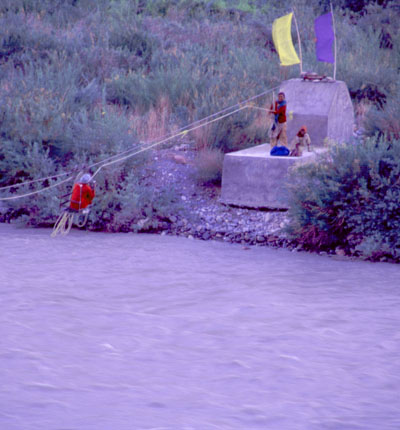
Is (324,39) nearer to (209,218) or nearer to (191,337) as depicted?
(209,218)

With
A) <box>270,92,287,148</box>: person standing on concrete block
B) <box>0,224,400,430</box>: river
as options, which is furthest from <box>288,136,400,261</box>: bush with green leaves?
<box>270,92,287,148</box>: person standing on concrete block

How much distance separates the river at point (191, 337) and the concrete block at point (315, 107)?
3.02 metres

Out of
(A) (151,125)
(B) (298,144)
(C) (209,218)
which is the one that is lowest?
(C) (209,218)

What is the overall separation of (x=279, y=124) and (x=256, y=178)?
99 cm

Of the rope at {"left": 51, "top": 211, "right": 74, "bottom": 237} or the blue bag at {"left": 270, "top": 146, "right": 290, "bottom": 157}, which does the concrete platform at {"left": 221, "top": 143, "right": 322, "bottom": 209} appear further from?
the rope at {"left": 51, "top": 211, "right": 74, "bottom": 237}

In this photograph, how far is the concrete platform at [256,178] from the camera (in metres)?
11.6

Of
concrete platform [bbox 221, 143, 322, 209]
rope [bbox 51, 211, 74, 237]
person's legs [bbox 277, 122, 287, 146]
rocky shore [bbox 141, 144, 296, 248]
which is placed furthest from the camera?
person's legs [bbox 277, 122, 287, 146]

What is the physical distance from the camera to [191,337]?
24.3 ft

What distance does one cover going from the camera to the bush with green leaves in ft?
33.3

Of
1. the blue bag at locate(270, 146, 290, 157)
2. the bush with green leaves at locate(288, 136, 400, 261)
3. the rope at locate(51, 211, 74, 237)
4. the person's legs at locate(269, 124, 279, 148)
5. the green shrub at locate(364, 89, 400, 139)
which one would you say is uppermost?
the green shrub at locate(364, 89, 400, 139)

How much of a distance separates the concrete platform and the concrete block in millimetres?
1180

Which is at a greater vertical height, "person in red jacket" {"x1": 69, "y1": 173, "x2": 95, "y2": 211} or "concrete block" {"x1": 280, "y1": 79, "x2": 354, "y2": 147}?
"concrete block" {"x1": 280, "y1": 79, "x2": 354, "y2": 147}

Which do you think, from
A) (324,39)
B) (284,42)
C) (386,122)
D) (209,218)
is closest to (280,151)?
(209,218)

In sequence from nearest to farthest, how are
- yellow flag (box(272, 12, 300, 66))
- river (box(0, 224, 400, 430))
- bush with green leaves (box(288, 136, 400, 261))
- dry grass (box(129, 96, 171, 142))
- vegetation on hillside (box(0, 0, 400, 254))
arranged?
river (box(0, 224, 400, 430)), bush with green leaves (box(288, 136, 400, 261)), vegetation on hillside (box(0, 0, 400, 254)), yellow flag (box(272, 12, 300, 66)), dry grass (box(129, 96, 171, 142))
